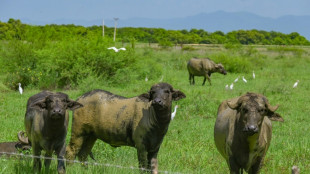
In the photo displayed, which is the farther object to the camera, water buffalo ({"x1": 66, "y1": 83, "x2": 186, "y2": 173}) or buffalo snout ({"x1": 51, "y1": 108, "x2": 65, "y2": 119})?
water buffalo ({"x1": 66, "y1": 83, "x2": 186, "y2": 173})

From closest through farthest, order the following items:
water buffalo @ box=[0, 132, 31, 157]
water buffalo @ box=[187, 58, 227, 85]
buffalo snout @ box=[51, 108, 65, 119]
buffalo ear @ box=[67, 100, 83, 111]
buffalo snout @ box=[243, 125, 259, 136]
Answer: buffalo snout @ box=[243, 125, 259, 136] < buffalo snout @ box=[51, 108, 65, 119] < buffalo ear @ box=[67, 100, 83, 111] < water buffalo @ box=[0, 132, 31, 157] < water buffalo @ box=[187, 58, 227, 85]

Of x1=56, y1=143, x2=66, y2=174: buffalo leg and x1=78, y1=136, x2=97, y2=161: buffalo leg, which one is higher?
x1=56, y1=143, x2=66, y2=174: buffalo leg

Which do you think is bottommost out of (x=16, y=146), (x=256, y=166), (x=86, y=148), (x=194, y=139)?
(x=194, y=139)

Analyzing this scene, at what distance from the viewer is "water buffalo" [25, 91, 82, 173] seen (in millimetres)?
6191

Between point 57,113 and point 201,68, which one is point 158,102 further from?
point 201,68

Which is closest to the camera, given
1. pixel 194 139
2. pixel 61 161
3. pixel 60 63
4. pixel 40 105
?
pixel 61 161

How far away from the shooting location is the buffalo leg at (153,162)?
21.6 ft

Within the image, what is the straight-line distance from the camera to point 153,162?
22.0ft

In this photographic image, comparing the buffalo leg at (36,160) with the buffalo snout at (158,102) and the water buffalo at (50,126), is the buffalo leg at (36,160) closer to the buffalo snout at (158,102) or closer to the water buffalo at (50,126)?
the water buffalo at (50,126)

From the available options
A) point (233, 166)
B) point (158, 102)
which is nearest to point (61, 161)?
point (158, 102)

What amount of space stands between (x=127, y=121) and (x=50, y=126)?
4.25 ft

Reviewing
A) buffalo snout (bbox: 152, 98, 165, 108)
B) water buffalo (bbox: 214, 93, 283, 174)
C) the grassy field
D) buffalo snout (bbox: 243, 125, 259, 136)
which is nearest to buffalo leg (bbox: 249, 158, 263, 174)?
water buffalo (bbox: 214, 93, 283, 174)

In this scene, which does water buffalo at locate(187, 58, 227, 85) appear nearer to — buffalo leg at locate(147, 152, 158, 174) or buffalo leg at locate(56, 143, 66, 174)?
buffalo leg at locate(147, 152, 158, 174)

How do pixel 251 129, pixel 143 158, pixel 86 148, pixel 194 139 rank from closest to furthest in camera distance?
pixel 251 129
pixel 143 158
pixel 86 148
pixel 194 139
